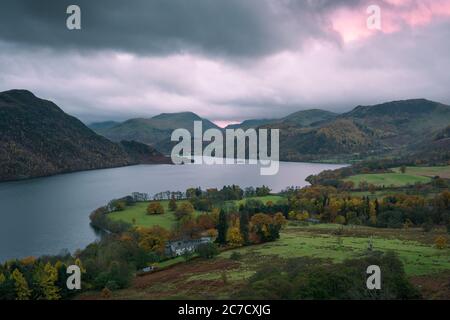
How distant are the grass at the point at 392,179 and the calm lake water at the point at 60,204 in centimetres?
2431

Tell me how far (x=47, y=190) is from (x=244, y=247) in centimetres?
10561

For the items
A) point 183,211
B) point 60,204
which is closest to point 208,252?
point 183,211

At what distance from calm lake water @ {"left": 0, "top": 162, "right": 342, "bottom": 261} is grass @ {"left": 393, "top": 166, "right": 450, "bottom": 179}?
123 ft

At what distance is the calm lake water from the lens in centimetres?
7231

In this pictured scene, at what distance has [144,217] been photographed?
8706 centimetres

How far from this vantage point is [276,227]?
6188cm

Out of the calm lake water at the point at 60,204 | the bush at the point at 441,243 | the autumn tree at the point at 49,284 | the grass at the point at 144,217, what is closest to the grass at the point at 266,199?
the grass at the point at 144,217

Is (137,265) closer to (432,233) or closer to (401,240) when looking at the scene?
(401,240)

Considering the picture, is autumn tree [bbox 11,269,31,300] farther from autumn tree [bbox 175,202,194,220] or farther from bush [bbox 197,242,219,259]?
autumn tree [bbox 175,202,194,220]

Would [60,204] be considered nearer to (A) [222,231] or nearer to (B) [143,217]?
(B) [143,217]

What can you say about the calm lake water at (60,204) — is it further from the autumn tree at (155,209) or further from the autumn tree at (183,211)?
the autumn tree at (183,211)

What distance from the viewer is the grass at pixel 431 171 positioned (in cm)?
13400

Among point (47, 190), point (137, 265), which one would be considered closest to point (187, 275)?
point (137, 265)

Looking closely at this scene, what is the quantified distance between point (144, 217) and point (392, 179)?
8251 centimetres
